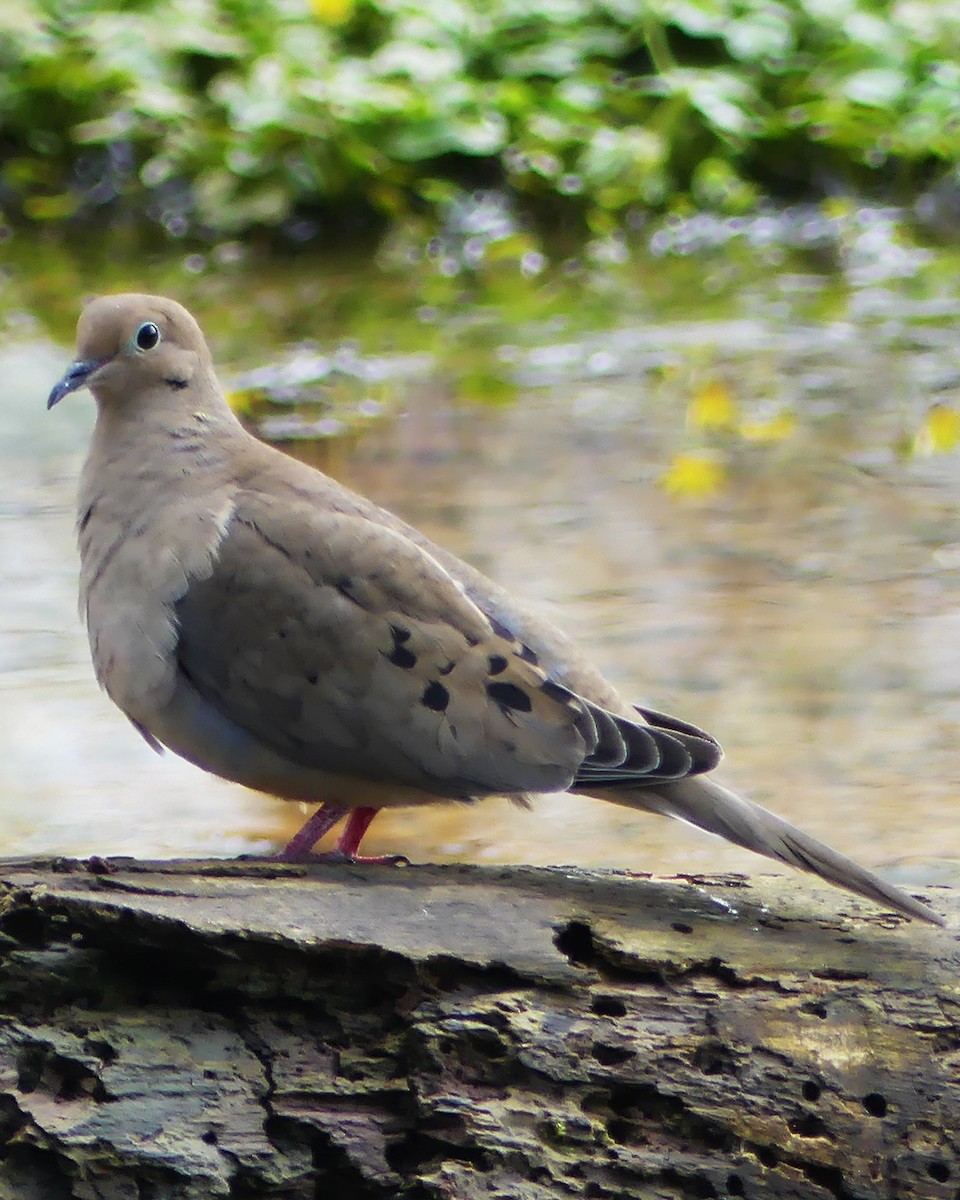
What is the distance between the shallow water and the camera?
431 centimetres

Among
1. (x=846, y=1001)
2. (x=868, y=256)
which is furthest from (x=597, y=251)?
(x=846, y=1001)

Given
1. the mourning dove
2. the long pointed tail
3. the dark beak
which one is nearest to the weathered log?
the long pointed tail

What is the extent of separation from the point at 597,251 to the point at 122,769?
19.8 ft

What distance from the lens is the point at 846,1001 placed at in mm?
2674

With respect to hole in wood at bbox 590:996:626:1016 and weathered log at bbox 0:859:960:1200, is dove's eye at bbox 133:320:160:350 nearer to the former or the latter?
weathered log at bbox 0:859:960:1200

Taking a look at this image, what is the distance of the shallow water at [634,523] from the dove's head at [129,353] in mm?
1076

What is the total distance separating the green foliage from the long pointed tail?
7059 mm

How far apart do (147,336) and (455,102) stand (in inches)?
269

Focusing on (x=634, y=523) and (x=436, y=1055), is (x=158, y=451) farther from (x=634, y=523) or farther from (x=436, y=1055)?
(x=634, y=523)

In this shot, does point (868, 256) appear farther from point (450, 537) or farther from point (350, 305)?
point (450, 537)

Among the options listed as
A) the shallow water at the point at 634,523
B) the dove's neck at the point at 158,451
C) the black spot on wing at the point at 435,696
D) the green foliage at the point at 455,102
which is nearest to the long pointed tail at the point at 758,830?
the black spot on wing at the point at 435,696

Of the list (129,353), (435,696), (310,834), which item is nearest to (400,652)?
(435,696)

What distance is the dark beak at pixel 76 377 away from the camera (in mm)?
3529

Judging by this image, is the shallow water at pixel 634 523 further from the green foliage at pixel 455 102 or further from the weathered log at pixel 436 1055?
the weathered log at pixel 436 1055
